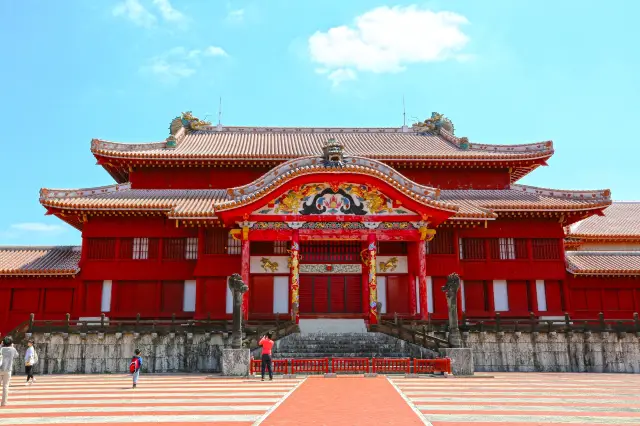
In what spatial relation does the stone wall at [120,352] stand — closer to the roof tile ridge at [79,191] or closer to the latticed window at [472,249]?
the roof tile ridge at [79,191]

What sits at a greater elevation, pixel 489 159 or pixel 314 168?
pixel 489 159

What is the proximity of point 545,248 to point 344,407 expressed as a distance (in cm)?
2120

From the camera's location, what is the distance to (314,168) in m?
24.5

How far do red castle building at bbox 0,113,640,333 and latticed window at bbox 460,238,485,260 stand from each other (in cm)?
6

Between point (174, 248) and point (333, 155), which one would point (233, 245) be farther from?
point (333, 155)

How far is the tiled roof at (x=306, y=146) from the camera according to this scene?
97.1 feet

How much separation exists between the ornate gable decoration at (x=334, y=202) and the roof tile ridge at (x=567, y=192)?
358 inches

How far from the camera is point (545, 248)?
2833cm

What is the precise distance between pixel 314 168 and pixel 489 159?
37.3 feet

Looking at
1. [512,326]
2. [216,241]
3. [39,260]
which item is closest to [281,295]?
[216,241]

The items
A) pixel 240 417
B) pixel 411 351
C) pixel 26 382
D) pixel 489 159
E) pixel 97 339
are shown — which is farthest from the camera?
pixel 489 159

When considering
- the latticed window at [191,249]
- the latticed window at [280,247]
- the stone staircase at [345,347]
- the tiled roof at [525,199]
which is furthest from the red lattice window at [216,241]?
the tiled roof at [525,199]

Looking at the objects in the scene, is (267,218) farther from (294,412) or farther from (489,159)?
(294,412)

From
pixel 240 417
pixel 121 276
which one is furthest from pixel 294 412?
pixel 121 276
